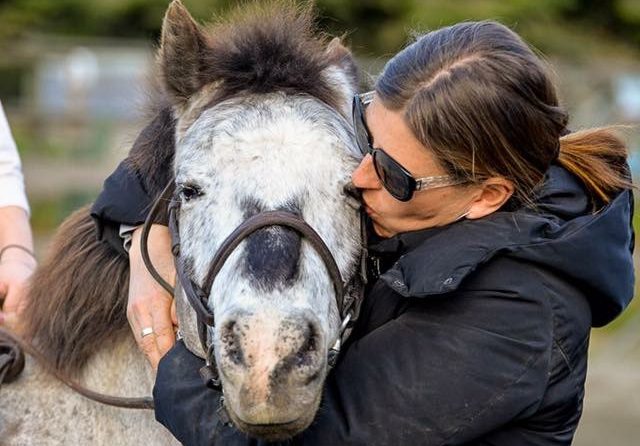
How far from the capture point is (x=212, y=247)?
2484 millimetres

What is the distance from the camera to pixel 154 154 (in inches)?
114

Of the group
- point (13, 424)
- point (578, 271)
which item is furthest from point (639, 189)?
point (13, 424)

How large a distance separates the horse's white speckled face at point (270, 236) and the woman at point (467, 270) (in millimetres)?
108

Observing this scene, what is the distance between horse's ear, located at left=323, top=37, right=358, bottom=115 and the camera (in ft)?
9.43

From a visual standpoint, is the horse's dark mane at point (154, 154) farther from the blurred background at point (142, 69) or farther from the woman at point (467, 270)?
the blurred background at point (142, 69)

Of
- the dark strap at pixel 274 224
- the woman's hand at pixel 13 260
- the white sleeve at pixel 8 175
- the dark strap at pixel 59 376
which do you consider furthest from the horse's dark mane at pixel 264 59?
the white sleeve at pixel 8 175

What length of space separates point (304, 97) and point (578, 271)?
81cm

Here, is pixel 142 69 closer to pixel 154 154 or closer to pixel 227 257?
pixel 154 154

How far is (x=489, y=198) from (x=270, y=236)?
546mm

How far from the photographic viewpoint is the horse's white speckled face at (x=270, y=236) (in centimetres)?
220

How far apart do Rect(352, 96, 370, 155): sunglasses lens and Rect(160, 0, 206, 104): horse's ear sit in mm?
444

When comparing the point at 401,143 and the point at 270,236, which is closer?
the point at 270,236

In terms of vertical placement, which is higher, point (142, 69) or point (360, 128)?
point (360, 128)

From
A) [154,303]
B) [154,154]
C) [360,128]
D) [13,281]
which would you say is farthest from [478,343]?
[13,281]
